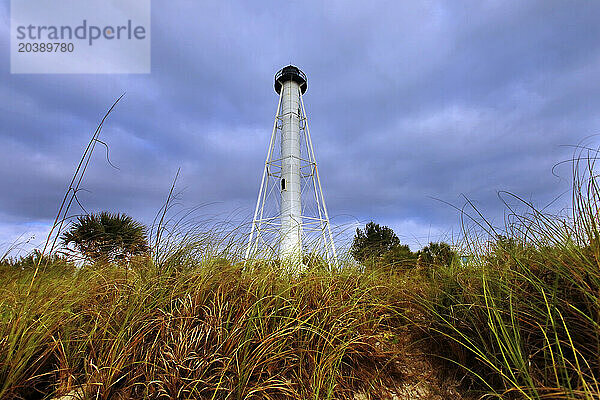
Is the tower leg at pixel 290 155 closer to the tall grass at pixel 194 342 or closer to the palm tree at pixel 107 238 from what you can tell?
the palm tree at pixel 107 238

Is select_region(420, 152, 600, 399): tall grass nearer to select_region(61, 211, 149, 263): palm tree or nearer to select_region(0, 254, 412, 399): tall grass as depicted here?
select_region(0, 254, 412, 399): tall grass

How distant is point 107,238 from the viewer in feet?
17.2

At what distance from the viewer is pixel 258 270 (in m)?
2.57

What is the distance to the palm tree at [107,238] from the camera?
3.25 meters

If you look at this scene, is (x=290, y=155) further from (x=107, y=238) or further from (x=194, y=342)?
(x=194, y=342)

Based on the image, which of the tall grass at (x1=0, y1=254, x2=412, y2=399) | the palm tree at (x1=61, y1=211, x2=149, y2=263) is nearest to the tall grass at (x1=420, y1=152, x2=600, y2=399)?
the tall grass at (x1=0, y1=254, x2=412, y2=399)

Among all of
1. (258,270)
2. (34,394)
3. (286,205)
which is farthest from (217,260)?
(286,205)

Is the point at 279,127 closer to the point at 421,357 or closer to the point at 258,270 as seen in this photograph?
the point at 258,270

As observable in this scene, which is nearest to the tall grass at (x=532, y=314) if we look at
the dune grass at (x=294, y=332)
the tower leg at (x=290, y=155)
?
the dune grass at (x=294, y=332)

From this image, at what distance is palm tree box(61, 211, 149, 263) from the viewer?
325 cm

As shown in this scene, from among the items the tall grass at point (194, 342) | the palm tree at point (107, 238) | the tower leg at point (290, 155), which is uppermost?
the tower leg at point (290, 155)

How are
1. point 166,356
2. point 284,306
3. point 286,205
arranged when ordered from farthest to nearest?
point 286,205 → point 284,306 → point 166,356

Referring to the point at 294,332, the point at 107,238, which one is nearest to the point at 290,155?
the point at 107,238

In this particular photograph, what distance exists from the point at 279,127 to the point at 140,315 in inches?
410
